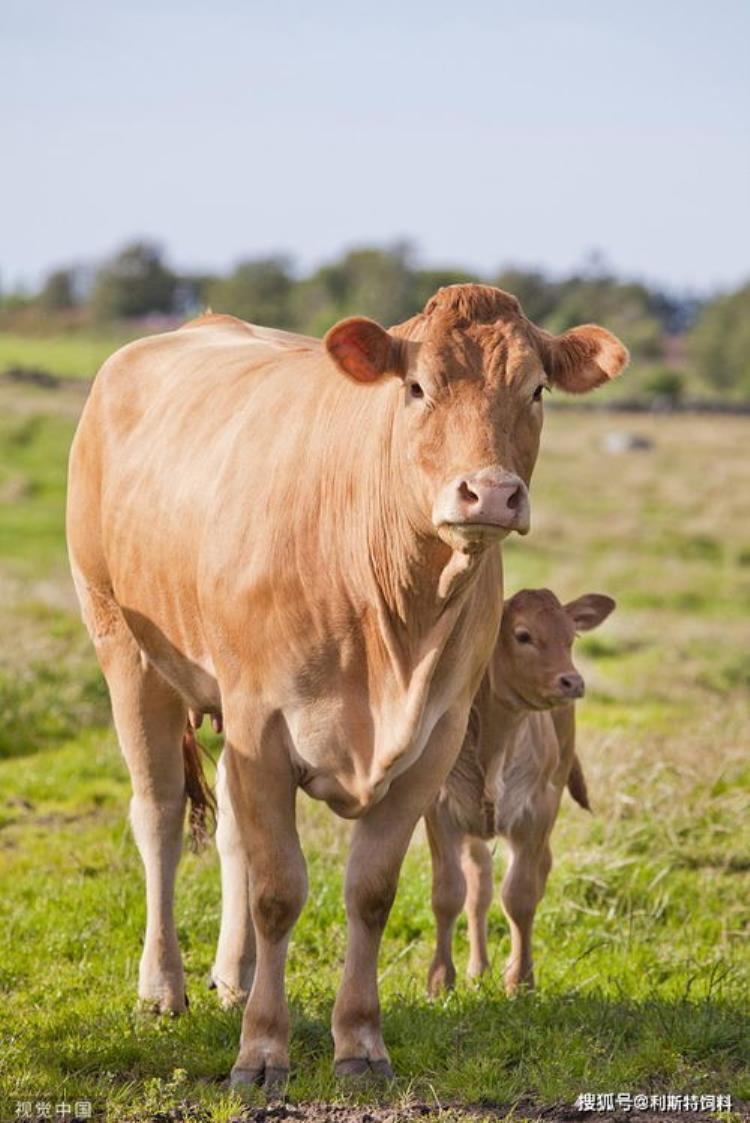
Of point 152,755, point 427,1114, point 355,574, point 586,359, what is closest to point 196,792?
point 152,755

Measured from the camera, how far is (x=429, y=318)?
534cm

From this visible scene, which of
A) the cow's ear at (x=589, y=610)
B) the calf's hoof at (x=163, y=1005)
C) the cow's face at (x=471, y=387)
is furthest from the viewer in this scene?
the cow's ear at (x=589, y=610)

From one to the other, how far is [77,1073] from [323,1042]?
0.90 m

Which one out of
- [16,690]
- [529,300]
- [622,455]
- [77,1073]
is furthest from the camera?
[529,300]

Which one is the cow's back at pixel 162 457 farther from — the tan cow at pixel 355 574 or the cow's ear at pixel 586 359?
the cow's ear at pixel 586 359

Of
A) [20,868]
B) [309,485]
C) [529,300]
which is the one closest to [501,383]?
[309,485]

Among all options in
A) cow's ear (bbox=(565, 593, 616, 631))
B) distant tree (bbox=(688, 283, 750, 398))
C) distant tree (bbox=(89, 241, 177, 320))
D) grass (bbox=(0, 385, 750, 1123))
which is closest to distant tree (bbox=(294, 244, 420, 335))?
distant tree (bbox=(89, 241, 177, 320))

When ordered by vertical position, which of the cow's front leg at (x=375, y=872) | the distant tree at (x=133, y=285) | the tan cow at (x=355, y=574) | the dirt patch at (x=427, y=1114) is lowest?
the distant tree at (x=133, y=285)

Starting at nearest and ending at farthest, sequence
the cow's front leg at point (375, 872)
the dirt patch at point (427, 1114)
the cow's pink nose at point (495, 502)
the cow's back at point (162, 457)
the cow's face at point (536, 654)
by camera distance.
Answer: the cow's pink nose at point (495, 502) < the dirt patch at point (427, 1114) < the cow's front leg at point (375, 872) < the cow's back at point (162, 457) < the cow's face at point (536, 654)

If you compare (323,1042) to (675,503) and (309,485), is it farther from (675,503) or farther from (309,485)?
(675,503)

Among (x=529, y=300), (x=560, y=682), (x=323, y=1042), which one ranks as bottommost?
(x=529, y=300)

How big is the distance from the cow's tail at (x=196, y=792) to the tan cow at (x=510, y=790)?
0.99 meters

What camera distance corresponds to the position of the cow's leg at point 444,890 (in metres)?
6.98

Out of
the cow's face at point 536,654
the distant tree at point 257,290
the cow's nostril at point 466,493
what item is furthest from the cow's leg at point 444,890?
→ the distant tree at point 257,290
